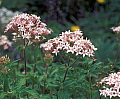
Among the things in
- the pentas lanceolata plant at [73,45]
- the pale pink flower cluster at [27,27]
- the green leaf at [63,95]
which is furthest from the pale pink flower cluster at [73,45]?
the green leaf at [63,95]

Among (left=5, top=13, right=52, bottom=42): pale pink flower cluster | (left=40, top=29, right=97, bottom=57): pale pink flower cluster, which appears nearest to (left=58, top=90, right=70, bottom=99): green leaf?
(left=40, top=29, right=97, bottom=57): pale pink flower cluster

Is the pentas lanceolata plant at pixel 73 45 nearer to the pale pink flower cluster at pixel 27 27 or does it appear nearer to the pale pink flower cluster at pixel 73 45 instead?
the pale pink flower cluster at pixel 73 45

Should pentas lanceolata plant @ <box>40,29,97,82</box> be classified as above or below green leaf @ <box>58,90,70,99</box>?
above

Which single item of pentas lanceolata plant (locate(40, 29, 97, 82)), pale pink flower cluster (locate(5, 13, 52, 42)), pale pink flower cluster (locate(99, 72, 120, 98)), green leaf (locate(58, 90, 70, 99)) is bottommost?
green leaf (locate(58, 90, 70, 99))

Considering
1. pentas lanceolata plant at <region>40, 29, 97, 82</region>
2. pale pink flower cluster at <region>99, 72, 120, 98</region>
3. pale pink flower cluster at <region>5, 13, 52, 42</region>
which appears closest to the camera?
pale pink flower cluster at <region>99, 72, 120, 98</region>

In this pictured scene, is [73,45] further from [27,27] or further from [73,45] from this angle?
[27,27]

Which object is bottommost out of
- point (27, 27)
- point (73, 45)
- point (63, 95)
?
point (63, 95)

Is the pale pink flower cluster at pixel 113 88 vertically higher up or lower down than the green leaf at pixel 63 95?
higher up

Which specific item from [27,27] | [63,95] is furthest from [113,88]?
[27,27]

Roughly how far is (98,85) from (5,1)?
16.6ft

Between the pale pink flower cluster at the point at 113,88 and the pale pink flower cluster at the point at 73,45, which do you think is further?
the pale pink flower cluster at the point at 73,45

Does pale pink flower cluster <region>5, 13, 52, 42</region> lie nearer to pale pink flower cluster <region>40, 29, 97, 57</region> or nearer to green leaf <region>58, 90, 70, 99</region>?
pale pink flower cluster <region>40, 29, 97, 57</region>

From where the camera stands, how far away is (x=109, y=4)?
6.51 metres

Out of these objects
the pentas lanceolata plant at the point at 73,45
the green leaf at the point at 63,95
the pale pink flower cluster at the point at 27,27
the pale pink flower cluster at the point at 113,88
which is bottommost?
the green leaf at the point at 63,95
